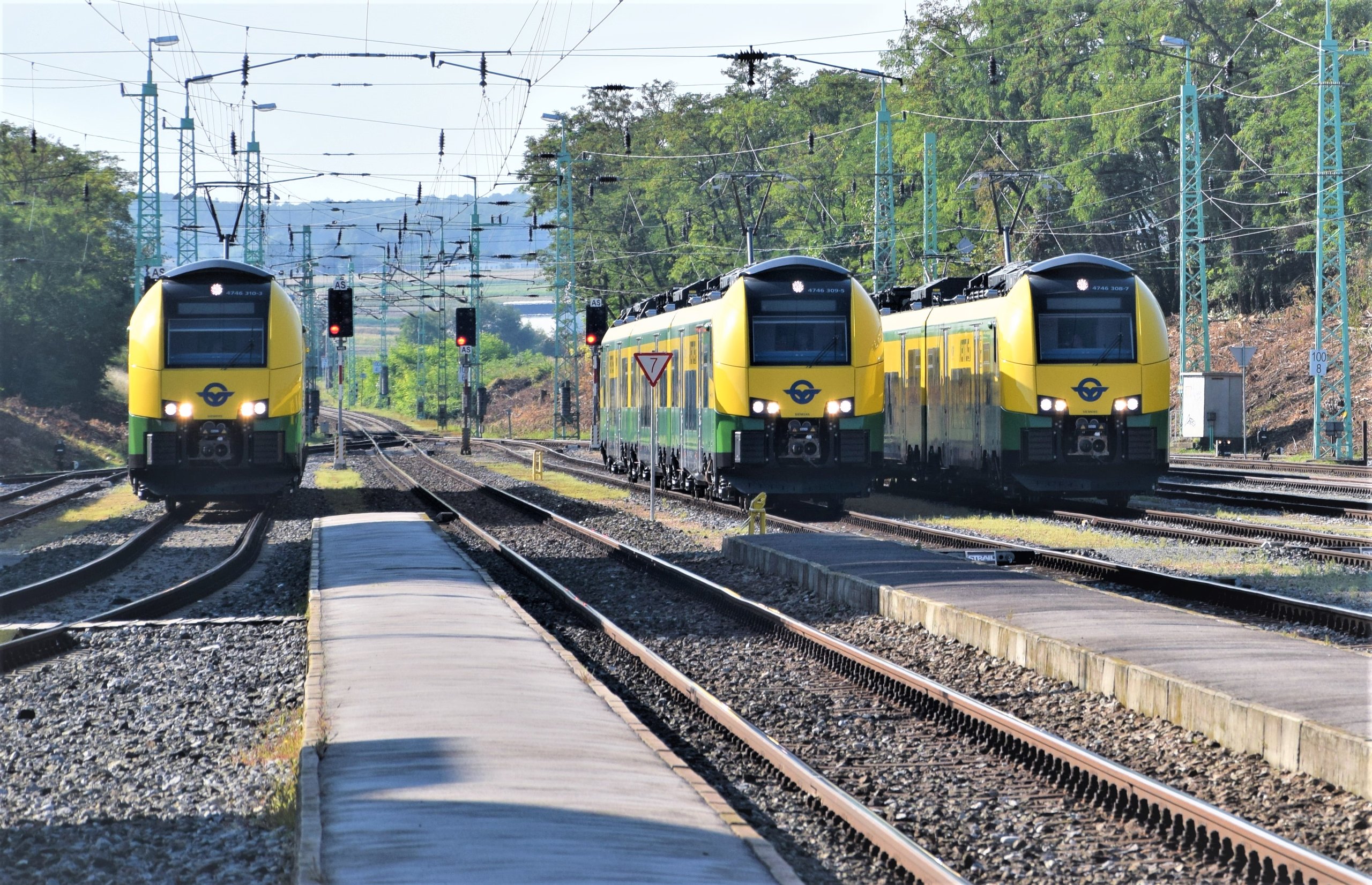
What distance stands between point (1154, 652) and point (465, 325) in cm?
3739

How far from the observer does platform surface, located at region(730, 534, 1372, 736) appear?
855 cm

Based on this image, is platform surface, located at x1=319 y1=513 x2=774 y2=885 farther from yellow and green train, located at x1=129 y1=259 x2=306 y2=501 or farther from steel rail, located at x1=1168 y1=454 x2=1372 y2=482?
steel rail, located at x1=1168 y1=454 x2=1372 y2=482

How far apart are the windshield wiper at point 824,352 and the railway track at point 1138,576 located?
2.33m

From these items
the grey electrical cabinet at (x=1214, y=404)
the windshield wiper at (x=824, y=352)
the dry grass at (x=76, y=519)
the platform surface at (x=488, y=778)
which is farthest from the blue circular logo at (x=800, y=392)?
the grey electrical cabinet at (x=1214, y=404)

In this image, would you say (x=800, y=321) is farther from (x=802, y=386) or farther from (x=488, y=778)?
(x=488, y=778)

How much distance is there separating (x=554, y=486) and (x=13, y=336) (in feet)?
110

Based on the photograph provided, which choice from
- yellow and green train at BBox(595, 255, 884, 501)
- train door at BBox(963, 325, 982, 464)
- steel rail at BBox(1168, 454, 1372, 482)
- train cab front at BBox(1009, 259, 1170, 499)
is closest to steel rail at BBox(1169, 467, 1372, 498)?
steel rail at BBox(1168, 454, 1372, 482)

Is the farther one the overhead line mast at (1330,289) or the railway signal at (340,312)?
the railway signal at (340,312)

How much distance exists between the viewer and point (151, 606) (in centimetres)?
1567

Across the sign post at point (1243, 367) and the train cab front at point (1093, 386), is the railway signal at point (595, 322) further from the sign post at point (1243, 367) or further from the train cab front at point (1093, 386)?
the train cab front at point (1093, 386)

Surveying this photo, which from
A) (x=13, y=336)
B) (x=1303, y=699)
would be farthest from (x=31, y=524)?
(x=13, y=336)

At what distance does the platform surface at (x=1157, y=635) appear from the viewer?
336 inches

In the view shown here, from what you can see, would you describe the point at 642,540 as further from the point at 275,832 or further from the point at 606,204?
the point at 606,204

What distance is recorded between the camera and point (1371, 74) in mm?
48719
